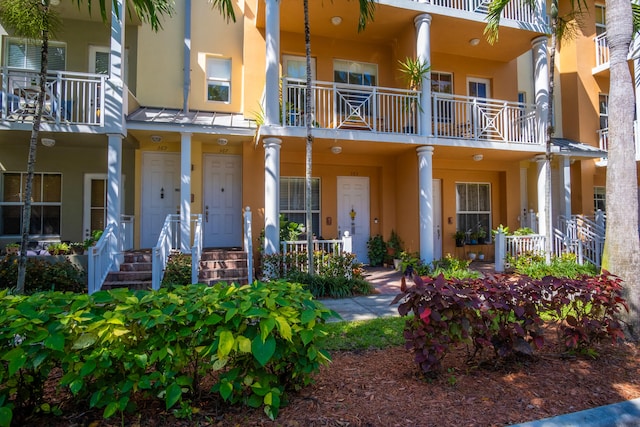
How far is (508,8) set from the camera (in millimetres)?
9758

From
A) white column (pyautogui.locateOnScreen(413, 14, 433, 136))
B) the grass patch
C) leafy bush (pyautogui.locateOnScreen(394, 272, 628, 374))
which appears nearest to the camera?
leafy bush (pyautogui.locateOnScreen(394, 272, 628, 374))

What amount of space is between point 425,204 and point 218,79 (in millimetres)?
6991

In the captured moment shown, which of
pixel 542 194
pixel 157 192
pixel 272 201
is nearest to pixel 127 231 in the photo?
pixel 157 192

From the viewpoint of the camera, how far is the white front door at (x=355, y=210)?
1095 cm

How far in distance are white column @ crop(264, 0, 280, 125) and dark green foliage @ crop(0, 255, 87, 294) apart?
5238mm

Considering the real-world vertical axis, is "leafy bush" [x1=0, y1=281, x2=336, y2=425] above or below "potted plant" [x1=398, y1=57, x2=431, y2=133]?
below

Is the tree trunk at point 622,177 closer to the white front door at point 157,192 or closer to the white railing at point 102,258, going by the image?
the white railing at point 102,258

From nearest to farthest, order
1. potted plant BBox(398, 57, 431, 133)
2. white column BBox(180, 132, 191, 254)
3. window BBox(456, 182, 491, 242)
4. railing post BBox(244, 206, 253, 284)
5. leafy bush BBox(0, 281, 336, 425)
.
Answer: leafy bush BBox(0, 281, 336, 425)
railing post BBox(244, 206, 253, 284)
white column BBox(180, 132, 191, 254)
potted plant BBox(398, 57, 431, 133)
window BBox(456, 182, 491, 242)

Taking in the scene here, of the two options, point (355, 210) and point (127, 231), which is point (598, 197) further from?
point (127, 231)

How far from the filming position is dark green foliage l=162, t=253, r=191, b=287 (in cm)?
725

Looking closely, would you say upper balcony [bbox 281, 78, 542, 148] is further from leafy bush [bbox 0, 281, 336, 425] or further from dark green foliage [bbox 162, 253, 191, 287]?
Result: leafy bush [bbox 0, 281, 336, 425]

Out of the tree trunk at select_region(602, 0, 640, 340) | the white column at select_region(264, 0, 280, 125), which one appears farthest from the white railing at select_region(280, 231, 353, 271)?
the tree trunk at select_region(602, 0, 640, 340)

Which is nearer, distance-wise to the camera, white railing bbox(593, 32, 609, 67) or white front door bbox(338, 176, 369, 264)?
white front door bbox(338, 176, 369, 264)

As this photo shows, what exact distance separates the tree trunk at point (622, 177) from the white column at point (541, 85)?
5.51m
